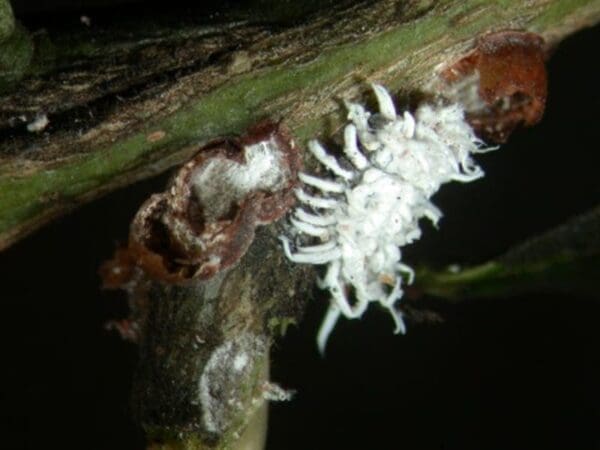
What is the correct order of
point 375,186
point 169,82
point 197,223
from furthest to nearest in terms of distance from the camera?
point 375,186
point 197,223
point 169,82

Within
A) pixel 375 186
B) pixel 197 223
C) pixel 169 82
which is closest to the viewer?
pixel 169 82

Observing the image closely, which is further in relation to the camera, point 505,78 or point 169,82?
point 505,78

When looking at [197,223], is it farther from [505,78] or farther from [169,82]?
[505,78]

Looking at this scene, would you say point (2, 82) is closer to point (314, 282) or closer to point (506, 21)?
point (314, 282)

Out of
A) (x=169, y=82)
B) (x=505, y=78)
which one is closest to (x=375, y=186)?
(x=505, y=78)

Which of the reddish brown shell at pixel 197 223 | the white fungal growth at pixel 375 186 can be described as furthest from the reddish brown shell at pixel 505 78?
the reddish brown shell at pixel 197 223

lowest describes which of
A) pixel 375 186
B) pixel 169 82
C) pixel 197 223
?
pixel 375 186

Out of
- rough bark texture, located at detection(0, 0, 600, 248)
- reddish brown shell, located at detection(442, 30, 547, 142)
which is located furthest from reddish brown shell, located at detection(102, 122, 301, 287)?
reddish brown shell, located at detection(442, 30, 547, 142)
